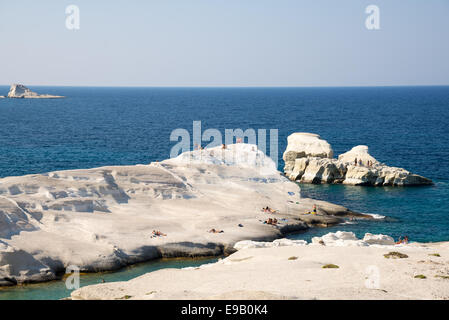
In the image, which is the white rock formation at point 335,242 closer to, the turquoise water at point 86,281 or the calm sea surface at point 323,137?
the turquoise water at point 86,281

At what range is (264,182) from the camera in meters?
73.8

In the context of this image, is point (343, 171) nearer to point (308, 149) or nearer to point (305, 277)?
point (308, 149)

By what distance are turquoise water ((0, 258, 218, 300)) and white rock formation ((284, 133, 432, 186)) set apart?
126ft

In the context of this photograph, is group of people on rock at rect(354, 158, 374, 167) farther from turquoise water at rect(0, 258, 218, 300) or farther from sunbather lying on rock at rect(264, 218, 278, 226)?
turquoise water at rect(0, 258, 218, 300)

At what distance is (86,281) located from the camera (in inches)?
1786

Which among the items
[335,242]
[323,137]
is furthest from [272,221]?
[323,137]

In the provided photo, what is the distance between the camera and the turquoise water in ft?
138

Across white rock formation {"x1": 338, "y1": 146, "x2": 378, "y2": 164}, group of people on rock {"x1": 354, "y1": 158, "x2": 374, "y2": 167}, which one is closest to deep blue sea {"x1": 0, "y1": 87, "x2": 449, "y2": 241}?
group of people on rock {"x1": 354, "y1": 158, "x2": 374, "y2": 167}

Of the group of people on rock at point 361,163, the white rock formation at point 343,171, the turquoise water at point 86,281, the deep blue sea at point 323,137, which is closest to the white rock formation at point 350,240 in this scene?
the deep blue sea at point 323,137

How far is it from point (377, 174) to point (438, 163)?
891 inches

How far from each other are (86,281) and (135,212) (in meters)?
14.8

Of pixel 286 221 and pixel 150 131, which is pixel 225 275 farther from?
pixel 150 131

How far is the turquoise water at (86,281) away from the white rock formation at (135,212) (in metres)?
0.90

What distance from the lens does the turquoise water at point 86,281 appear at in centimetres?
4194
